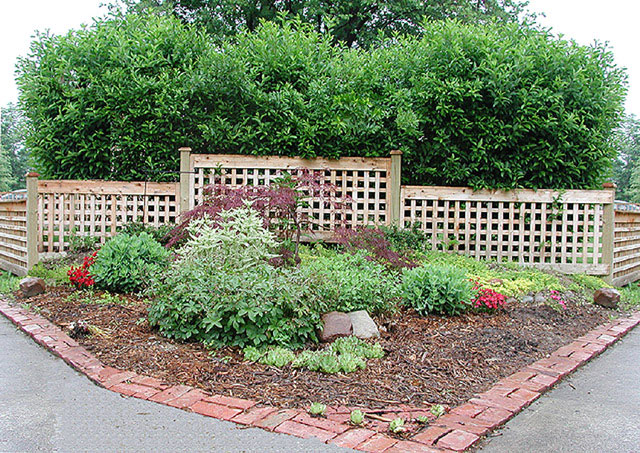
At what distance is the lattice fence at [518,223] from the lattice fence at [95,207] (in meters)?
3.42

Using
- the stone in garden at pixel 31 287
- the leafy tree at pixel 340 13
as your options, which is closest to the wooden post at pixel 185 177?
the stone in garden at pixel 31 287

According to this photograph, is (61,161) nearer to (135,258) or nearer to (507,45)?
(135,258)

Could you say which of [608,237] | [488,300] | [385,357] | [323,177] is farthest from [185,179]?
[608,237]

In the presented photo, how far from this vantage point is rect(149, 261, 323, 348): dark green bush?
3.69 m

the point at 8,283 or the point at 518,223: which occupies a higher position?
the point at 518,223

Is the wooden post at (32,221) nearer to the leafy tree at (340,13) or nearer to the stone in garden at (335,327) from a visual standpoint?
the stone in garden at (335,327)

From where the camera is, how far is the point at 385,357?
367cm

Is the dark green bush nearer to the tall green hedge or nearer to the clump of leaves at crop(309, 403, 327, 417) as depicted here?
the clump of leaves at crop(309, 403, 327, 417)

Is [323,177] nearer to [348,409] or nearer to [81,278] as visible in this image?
[81,278]

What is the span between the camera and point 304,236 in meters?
7.17

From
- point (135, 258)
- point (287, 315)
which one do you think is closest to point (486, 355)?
point (287, 315)

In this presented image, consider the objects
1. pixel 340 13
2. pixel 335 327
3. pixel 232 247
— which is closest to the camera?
pixel 335 327

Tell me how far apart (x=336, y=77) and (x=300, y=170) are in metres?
1.47

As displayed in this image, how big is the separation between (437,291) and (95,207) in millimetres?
5006
